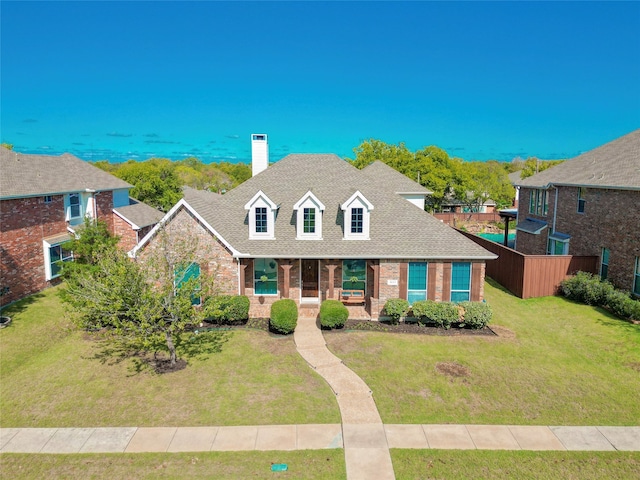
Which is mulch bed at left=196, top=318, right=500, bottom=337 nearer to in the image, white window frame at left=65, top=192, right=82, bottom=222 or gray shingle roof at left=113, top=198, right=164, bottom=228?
white window frame at left=65, top=192, right=82, bottom=222

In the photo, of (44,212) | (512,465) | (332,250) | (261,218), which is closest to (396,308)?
(332,250)

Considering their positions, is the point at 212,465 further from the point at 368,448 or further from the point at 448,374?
the point at 448,374

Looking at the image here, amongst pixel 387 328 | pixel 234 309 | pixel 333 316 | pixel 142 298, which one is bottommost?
pixel 387 328

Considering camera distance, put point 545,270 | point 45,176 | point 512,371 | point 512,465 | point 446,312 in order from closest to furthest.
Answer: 1. point 512,465
2. point 512,371
3. point 446,312
4. point 545,270
5. point 45,176

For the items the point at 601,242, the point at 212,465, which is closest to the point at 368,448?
the point at 212,465

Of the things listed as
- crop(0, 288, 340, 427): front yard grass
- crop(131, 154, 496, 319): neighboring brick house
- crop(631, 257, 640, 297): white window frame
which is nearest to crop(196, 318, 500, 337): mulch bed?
crop(131, 154, 496, 319): neighboring brick house

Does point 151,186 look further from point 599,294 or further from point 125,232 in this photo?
point 599,294
